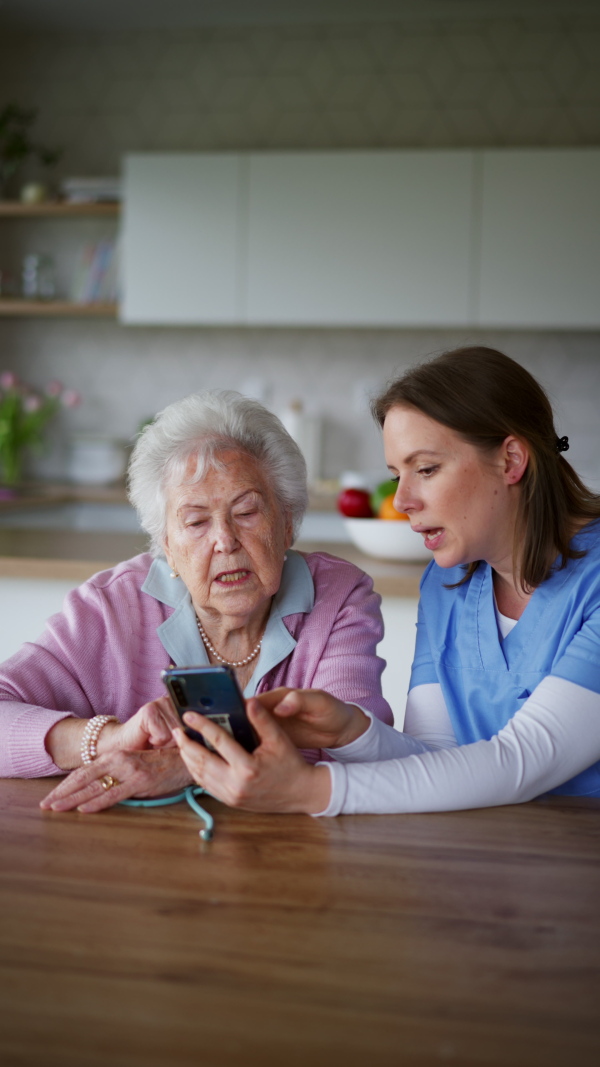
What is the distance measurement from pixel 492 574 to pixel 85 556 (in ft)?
3.80

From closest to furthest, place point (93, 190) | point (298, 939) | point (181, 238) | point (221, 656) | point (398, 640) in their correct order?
point (298, 939), point (221, 656), point (398, 640), point (181, 238), point (93, 190)

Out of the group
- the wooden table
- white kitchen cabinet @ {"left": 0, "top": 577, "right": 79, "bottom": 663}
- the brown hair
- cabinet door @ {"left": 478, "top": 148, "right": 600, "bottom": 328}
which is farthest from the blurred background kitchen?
the wooden table

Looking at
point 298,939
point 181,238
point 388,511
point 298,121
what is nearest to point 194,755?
point 298,939

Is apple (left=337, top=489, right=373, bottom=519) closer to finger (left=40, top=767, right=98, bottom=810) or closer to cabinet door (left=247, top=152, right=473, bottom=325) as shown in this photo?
finger (left=40, top=767, right=98, bottom=810)

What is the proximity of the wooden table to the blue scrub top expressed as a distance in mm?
292

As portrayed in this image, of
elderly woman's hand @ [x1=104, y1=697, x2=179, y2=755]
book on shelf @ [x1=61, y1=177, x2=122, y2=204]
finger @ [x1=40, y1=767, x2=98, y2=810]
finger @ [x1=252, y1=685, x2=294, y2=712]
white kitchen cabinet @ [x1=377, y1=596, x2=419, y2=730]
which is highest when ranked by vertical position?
book on shelf @ [x1=61, y1=177, x2=122, y2=204]

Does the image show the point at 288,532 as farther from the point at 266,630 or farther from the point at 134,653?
the point at 134,653

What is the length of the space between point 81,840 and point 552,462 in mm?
832

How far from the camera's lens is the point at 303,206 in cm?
→ 435

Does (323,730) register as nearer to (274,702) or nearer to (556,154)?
(274,702)

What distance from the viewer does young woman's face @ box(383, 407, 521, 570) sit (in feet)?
4.73

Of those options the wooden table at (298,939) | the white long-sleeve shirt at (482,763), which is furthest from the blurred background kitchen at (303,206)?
the wooden table at (298,939)

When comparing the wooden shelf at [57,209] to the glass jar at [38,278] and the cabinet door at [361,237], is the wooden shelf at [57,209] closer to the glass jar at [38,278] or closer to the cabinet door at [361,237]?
the glass jar at [38,278]

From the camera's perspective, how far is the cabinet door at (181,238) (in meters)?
4.43
